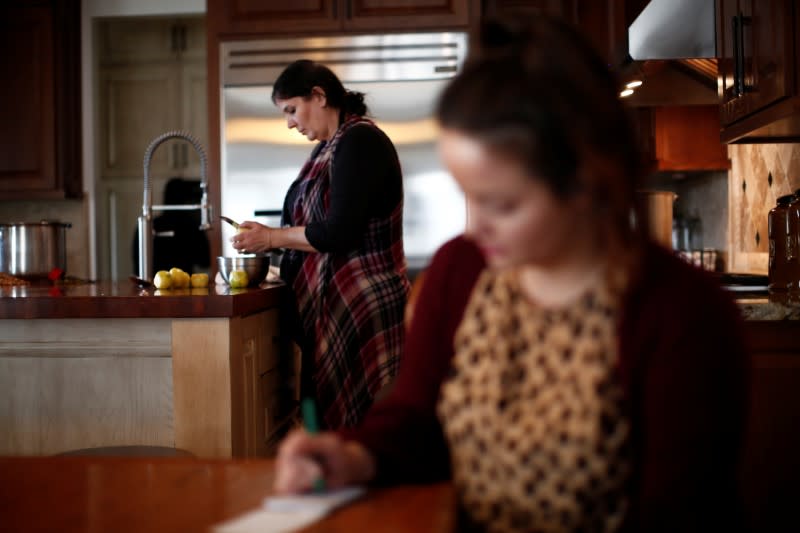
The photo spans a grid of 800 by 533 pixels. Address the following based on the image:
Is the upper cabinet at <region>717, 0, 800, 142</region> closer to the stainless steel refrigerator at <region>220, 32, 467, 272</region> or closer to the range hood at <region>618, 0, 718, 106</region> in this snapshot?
the range hood at <region>618, 0, 718, 106</region>

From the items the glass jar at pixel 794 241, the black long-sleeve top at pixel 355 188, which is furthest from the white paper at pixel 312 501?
the glass jar at pixel 794 241

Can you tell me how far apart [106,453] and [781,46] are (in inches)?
67.1

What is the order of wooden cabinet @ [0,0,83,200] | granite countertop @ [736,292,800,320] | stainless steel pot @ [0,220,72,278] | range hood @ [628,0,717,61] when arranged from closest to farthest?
granite countertop @ [736,292,800,320] → range hood @ [628,0,717,61] → stainless steel pot @ [0,220,72,278] → wooden cabinet @ [0,0,83,200]

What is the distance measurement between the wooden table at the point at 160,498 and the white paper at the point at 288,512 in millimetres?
12

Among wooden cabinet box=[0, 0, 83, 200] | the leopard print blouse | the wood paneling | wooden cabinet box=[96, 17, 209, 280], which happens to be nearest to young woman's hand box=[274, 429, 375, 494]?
the leopard print blouse

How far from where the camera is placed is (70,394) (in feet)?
6.68

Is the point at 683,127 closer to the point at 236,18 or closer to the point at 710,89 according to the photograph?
the point at 710,89

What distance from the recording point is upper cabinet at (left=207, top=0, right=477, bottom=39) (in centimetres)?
362

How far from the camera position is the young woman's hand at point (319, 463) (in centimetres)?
86

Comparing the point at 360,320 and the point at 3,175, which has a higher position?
the point at 3,175

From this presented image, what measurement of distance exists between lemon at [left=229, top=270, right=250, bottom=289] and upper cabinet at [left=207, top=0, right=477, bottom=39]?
162 cm

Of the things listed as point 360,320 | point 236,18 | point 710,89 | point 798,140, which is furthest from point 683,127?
point 360,320

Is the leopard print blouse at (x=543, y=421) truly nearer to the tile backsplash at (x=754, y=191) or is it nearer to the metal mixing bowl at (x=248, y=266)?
the metal mixing bowl at (x=248, y=266)

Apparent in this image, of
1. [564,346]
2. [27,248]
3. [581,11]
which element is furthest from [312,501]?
[581,11]
